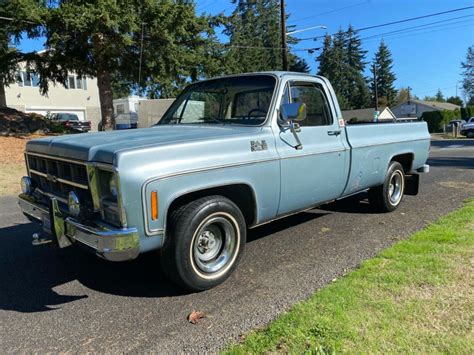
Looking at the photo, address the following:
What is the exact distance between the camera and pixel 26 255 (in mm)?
4922

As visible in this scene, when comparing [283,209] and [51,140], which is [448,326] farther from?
[51,140]

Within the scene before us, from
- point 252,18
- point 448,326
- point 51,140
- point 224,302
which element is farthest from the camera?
point 252,18

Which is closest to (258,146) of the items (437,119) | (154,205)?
(154,205)

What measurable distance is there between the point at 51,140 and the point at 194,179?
1.60 meters

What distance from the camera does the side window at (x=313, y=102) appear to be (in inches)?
193

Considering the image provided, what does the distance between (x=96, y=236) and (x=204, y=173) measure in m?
1.00

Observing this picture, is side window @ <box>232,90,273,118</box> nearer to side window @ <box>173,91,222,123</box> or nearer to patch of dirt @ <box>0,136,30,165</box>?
side window @ <box>173,91,222,123</box>

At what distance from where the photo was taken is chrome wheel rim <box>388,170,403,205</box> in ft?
21.3

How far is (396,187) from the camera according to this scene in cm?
662

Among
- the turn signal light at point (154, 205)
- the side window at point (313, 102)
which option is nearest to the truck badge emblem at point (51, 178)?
the turn signal light at point (154, 205)

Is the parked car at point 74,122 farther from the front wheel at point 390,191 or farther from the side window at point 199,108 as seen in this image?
the front wheel at point 390,191

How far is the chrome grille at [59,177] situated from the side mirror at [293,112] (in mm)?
2022

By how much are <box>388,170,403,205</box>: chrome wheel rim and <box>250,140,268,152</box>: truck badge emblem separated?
10.1 feet

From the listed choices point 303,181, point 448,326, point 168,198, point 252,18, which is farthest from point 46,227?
point 252,18
